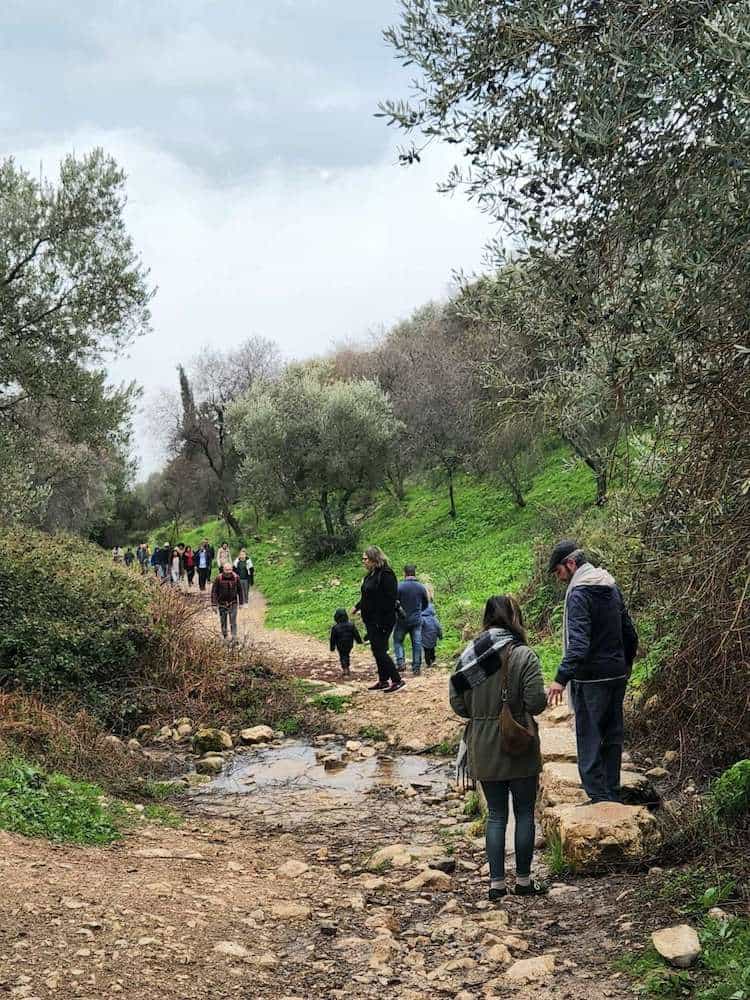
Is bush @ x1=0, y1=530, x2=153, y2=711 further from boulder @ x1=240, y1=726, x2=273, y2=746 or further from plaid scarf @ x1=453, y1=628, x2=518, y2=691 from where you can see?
plaid scarf @ x1=453, y1=628, x2=518, y2=691

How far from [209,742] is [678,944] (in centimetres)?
795

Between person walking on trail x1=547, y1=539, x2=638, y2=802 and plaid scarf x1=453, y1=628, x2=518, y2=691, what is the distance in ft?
2.18

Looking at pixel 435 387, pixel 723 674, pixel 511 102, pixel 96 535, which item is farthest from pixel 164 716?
pixel 96 535

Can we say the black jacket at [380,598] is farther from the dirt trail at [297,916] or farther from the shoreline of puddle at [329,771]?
the dirt trail at [297,916]

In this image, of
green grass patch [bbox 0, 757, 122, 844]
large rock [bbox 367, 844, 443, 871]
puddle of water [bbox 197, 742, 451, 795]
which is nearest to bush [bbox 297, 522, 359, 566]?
puddle of water [bbox 197, 742, 451, 795]

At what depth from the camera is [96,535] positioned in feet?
177

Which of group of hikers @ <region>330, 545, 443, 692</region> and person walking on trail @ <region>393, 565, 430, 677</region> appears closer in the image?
group of hikers @ <region>330, 545, 443, 692</region>

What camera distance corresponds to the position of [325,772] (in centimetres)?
1018

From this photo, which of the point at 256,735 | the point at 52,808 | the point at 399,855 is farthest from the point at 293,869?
the point at 256,735

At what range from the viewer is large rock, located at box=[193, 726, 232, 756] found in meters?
11.2

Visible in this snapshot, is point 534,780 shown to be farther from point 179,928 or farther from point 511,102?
point 511,102

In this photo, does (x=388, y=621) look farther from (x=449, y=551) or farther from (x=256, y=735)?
(x=449, y=551)

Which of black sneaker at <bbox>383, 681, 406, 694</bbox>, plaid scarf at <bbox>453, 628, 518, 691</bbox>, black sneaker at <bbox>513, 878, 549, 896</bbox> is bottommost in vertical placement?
black sneaker at <bbox>383, 681, 406, 694</bbox>

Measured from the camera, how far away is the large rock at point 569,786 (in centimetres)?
652
